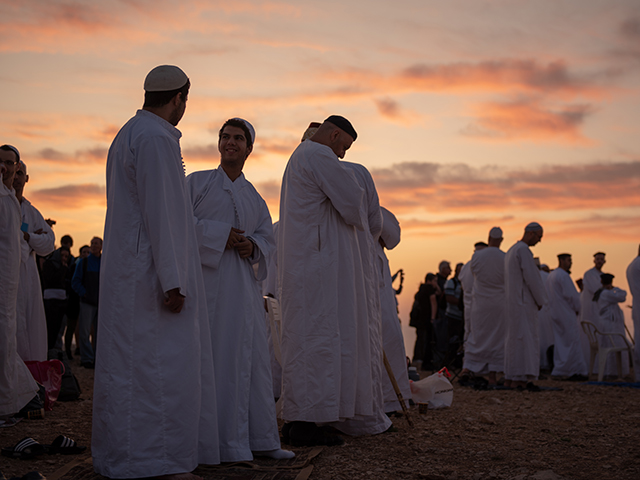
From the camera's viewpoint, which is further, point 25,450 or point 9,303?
point 9,303

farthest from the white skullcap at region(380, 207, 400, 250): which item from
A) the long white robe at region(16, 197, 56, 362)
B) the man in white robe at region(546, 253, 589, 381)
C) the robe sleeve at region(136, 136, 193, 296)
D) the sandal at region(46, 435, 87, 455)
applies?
the man in white robe at region(546, 253, 589, 381)

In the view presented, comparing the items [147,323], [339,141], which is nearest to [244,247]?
[147,323]

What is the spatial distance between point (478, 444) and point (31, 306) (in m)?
4.21

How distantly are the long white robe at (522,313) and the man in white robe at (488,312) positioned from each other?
3.44 feet

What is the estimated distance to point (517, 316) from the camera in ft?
31.7

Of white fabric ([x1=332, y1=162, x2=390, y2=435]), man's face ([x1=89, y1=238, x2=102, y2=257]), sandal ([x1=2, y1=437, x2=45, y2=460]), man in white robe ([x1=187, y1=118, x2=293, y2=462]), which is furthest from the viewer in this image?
man's face ([x1=89, y1=238, x2=102, y2=257])

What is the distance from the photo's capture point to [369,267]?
5.46m

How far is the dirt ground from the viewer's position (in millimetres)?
3926

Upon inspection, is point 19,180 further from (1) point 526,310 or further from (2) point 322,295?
(1) point 526,310

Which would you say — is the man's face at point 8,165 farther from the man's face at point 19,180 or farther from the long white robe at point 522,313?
the long white robe at point 522,313

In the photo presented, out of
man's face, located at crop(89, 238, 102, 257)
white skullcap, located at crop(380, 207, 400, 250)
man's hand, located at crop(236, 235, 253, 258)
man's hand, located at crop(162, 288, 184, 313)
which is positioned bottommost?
man's hand, located at crop(162, 288, 184, 313)

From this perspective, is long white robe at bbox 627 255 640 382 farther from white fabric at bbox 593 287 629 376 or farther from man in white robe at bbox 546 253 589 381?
man in white robe at bbox 546 253 589 381

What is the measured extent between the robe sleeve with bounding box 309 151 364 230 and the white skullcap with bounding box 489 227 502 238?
6.73 meters

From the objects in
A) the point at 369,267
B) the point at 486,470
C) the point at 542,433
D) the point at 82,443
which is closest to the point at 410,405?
the point at 542,433
